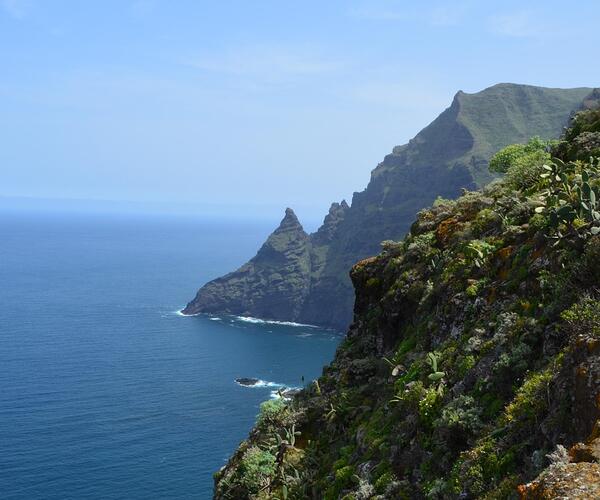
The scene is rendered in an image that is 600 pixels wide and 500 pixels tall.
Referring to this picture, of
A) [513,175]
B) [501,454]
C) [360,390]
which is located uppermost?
[513,175]

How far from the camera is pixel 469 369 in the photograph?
1909 cm

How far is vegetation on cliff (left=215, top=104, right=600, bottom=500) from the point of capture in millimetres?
13930

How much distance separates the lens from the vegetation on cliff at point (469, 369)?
1393cm

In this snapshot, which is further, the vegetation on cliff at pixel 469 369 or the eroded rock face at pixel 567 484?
Answer: the vegetation on cliff at pixel 469 369

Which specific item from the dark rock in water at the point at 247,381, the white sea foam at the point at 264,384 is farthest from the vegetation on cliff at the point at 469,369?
the dark rock in water at the point at 247,381

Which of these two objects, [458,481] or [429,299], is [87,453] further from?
[458,481]

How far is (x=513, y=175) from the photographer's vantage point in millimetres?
31953

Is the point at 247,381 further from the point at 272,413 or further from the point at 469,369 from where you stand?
the point at 469,369

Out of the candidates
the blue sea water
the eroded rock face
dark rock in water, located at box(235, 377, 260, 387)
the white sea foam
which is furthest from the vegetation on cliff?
dark rock in water, located at box(235, 377, 260, 387)

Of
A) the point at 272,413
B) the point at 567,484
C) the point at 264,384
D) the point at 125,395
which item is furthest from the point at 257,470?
the point at 264,384

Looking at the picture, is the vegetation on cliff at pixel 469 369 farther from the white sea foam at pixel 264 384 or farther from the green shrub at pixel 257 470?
the white sea foam at pixel 264 384

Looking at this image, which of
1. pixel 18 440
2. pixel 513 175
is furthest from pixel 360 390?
pixel 18 440

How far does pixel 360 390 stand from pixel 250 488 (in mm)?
7145

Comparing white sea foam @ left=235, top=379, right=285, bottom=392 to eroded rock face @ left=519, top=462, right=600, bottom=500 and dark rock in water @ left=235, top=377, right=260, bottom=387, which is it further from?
eroded rock face @ left=519, top=462, right=600, bottom=500
